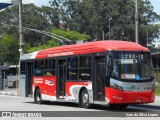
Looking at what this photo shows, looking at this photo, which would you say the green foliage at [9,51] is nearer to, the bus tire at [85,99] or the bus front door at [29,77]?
the bus front door at [29,77]

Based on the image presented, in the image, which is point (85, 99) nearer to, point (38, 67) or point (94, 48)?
point (94, 48)

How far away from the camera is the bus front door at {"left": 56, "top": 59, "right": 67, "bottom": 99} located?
22.3 metres

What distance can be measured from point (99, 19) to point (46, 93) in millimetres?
84260

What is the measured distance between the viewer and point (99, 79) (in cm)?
1925

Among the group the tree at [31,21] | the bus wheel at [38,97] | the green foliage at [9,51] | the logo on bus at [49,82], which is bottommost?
the bus wheel at [38,97]

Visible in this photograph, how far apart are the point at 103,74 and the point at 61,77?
4.10 metres

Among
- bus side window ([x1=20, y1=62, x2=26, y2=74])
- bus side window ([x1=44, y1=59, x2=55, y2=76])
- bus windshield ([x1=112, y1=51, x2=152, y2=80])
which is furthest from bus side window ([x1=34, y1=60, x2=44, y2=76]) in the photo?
bus windshield ([x1=112, y1=51, x2=152, y2=80])

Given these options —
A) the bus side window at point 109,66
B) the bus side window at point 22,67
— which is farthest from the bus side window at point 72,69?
the bus side window at point 22,67

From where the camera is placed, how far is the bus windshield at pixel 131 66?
18.4 m

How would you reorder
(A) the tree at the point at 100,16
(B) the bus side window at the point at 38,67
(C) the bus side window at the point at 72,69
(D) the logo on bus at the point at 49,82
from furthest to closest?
(A) the tree at the point at 100,16, (B) the bus side window at the point at 38,67, (D) the logo on bus at the point at 49,82, (C) the bus side window at the point at 72,69

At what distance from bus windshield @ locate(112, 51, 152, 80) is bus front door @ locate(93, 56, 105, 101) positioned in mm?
757

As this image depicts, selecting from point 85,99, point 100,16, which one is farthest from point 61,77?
point 100,16

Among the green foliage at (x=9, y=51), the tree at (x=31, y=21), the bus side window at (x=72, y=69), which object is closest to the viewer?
the bus side window at (x=72, y=69)

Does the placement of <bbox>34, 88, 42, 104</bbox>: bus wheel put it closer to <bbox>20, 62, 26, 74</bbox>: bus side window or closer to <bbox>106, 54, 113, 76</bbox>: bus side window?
<bbox>20, 62, 26, 74</bbox>: bus side window
